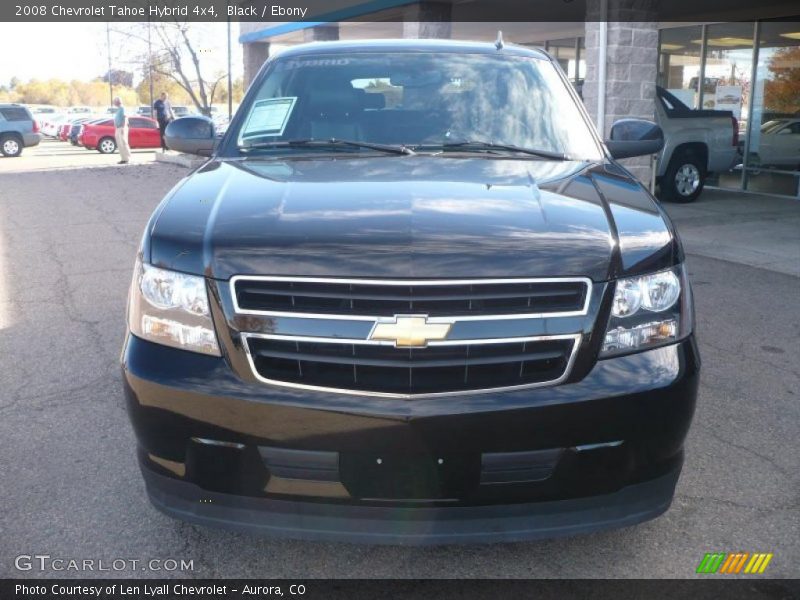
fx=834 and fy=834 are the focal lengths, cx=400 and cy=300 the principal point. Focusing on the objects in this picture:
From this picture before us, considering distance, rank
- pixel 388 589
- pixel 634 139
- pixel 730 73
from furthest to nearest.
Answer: pixel 730 73
pixel 634 139
pixel 388 589

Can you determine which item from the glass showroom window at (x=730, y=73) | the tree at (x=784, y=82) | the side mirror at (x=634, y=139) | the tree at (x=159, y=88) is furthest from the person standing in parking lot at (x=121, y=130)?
the tree at (x=159, y=88)

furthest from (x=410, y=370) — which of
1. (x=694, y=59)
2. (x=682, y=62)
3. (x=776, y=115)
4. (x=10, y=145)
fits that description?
(x=10, y=145)

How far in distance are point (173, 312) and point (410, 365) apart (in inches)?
30.6

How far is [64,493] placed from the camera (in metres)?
3.35

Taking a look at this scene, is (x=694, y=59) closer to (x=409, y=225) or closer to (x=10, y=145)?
(x=409, y=225)

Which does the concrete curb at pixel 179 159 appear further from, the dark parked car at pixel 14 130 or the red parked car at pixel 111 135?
the dark parked car at pixel 14 130

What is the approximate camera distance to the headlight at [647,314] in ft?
8.32

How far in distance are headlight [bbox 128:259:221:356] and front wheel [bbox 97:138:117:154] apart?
1182 inches

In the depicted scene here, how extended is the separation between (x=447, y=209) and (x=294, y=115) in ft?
4.91

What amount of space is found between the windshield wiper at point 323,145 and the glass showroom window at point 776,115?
12149mm

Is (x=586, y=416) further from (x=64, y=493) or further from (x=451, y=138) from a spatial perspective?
(x=64, y=493)

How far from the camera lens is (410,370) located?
2396 millimetres

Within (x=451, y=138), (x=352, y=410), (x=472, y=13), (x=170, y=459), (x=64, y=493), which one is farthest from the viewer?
(x=472, y=13)

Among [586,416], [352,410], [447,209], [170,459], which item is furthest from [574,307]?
[170,459]
